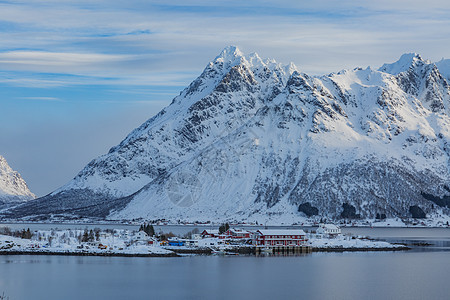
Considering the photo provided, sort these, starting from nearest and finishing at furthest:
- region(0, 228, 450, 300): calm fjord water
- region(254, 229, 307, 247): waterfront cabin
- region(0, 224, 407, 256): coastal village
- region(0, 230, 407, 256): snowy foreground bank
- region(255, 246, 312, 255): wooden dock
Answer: region(0, 228, 450, 300): calm fjord water → region(0, 230, 407, 256): snowy foreground bank → region(0, 224, 407, 256): coastal village → region(255, 246, 312, 255): wooden dock → region(254, 229, 307, 247): waterfront cabin

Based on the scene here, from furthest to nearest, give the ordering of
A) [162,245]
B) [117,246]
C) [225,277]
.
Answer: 1. [162,245]
2. [117,246]
3. [225,277]

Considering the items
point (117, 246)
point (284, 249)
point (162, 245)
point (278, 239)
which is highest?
point (278, 239)

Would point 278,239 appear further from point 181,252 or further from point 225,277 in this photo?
point 225,277

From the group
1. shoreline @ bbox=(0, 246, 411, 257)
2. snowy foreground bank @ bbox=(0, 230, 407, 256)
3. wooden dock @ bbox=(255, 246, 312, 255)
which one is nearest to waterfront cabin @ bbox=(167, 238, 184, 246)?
snowy foreground bank @ bbox=(0, 230, 407, 256)

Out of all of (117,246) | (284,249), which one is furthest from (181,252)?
(284,249)

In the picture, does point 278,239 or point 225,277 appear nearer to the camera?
point 225,277

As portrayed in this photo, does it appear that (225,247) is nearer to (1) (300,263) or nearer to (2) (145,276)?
(1) (300,263)

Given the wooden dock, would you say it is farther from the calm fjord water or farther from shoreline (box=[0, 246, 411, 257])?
the calm fjord water

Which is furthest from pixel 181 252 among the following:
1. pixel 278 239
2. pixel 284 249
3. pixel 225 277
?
pixel 225 277

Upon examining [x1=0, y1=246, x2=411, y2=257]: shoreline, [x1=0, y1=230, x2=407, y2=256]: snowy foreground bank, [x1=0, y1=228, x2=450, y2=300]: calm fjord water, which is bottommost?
[x1=0, y1=228, x2=450, y2=300]: calm fjord water

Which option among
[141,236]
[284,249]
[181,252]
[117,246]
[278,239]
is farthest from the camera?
[141,236]

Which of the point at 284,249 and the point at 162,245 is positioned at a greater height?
the point at 162,245
